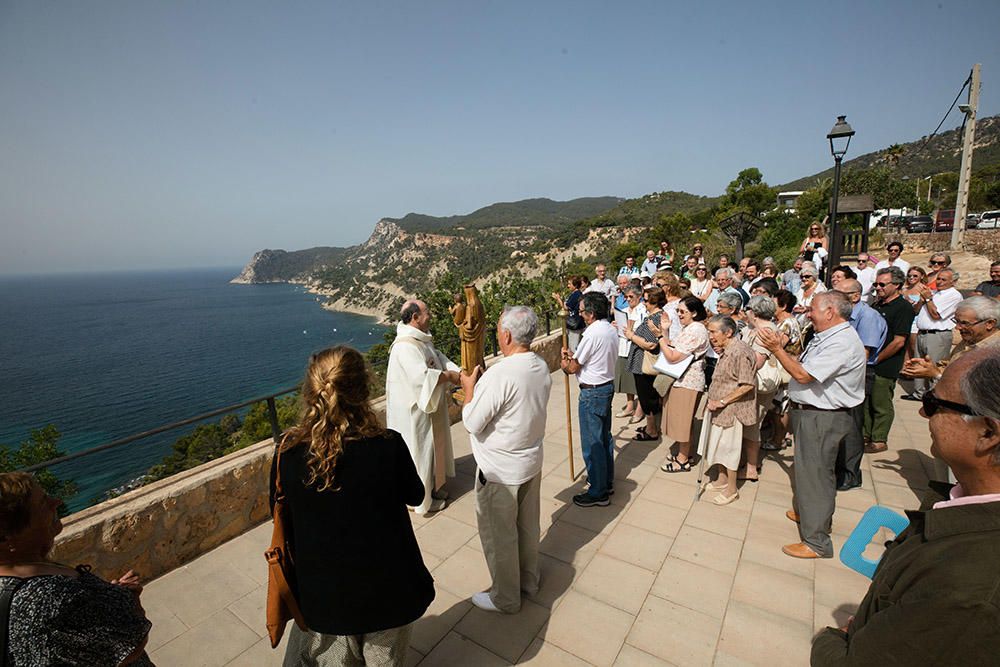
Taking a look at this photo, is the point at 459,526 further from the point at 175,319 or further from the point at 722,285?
the point at 175,319

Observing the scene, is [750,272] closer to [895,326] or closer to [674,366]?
[895,326]

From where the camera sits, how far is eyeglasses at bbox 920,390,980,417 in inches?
46.0

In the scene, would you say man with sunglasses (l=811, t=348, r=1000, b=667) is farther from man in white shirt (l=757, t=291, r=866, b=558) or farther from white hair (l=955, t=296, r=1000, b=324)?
white hair (l=955, t=296, r=1000, b=324)

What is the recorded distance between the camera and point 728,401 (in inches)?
152

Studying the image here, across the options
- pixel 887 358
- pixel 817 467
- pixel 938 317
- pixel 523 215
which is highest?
pixel 523 215

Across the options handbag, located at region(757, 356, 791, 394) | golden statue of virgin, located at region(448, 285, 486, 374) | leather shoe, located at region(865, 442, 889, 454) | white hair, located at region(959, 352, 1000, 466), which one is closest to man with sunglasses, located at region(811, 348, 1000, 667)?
white hair, located at region(959, 352, 1000, 466)

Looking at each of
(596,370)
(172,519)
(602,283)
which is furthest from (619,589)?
(602,283)

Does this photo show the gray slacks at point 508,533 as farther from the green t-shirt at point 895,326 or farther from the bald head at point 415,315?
the green t-shirt at point 895,326

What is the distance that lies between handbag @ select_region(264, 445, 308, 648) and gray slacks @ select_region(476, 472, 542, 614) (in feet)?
3.47

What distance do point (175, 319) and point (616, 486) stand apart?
152m

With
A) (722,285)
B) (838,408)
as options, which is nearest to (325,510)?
(838,408)

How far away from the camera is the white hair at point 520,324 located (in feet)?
8.74

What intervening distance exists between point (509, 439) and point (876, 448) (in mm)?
4850

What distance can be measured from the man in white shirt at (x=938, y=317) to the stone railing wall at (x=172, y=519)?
307 inches
